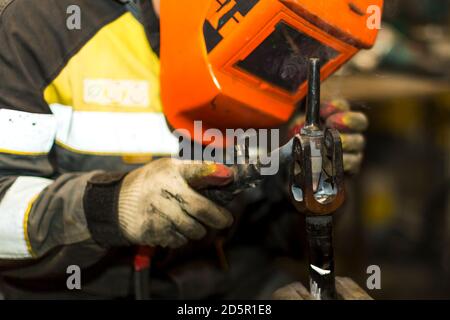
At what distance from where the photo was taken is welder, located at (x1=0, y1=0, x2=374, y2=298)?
3.11 ft

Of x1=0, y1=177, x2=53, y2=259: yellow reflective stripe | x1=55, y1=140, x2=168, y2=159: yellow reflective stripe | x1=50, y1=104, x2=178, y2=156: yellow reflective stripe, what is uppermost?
x1=50, y1=104, x2=178, y2=156: yellow reflective stripe

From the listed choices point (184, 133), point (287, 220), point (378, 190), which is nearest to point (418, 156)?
point (378, 190)

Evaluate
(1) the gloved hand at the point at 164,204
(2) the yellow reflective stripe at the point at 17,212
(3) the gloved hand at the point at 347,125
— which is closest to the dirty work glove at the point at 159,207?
(1) the gloved hand at the point at 164,204

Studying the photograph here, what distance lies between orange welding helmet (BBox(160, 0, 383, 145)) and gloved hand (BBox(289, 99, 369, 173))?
16 cm

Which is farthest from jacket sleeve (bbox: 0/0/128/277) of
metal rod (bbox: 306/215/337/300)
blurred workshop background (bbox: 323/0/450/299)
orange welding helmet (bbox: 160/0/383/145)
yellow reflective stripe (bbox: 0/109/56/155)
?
blurred workshop background (bbox: 323/0/450/299)

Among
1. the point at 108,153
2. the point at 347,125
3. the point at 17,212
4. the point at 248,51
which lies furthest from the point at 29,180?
the point at 347,125

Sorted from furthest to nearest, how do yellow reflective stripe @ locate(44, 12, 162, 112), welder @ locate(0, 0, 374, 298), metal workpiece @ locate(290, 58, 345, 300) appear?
yellow reflective stripe @ locate(44, 12, 162, 112) < welder @ locate(0, 0, 374, 298) < metal workpiece @ locate(290, 58, 345, 300)

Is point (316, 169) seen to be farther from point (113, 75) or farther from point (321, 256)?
point (113, 75)

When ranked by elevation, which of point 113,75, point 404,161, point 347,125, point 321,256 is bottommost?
point 404,161

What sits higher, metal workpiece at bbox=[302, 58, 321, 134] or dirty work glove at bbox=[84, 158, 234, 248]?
metal workpiece at bbox=[302, 58, 321, 134]

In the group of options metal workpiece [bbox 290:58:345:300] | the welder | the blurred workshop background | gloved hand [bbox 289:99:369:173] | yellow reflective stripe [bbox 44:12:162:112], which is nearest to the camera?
metal workpiece [bbox 290:58:345:300]

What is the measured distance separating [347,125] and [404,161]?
218 centimetres

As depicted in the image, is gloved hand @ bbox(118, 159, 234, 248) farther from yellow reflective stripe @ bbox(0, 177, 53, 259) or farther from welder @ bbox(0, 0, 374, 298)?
yellow reflective stripe @ bbox(0, 177, 53, 259)

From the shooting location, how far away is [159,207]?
95cm
